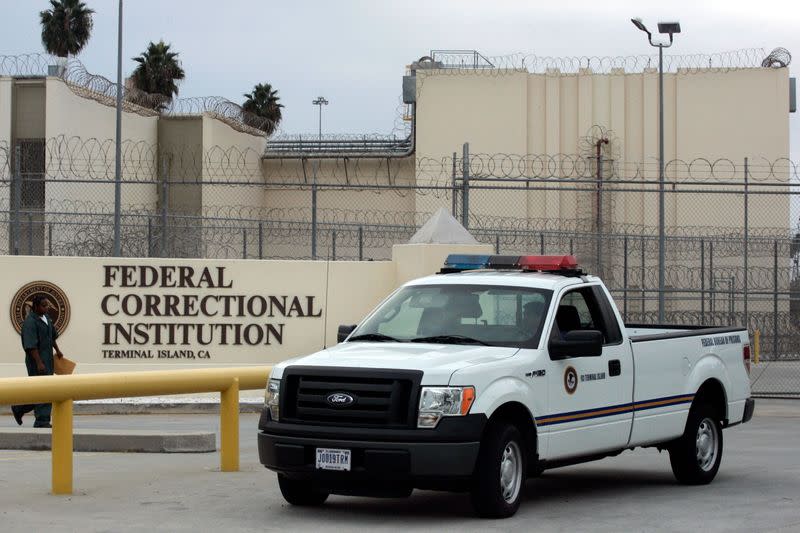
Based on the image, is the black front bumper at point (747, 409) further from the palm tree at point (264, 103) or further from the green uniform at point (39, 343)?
the palm tree at point (264, 103)

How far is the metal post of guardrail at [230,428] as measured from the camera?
11.7 metres

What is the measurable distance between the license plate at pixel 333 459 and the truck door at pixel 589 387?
152cm

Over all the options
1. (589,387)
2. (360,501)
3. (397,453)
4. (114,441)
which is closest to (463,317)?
(589,387)

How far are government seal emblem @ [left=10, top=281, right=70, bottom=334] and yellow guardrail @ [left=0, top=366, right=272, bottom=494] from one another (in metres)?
7.60

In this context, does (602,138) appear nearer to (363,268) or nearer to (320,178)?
(320,178)

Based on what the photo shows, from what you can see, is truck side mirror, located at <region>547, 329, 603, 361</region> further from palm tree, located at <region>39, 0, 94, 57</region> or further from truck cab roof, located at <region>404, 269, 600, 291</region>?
palm tree, located at <region>39, 0, 94, 57</region>

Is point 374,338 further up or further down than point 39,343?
further up

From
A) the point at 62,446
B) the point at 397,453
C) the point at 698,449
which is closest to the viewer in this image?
the point at 397,453

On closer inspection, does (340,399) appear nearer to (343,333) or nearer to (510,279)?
(343,333)

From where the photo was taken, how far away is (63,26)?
6419cm

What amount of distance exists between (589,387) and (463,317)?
3.60 ft

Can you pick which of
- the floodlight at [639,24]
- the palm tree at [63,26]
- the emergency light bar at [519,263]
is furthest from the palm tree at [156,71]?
the emergency light bar at [519,263]

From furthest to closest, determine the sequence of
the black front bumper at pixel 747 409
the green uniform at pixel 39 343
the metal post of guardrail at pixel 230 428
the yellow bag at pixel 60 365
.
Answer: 1. the yellow bag at pixel 60 365
2. the green uniform at pixel 39 343
3. the black front bumper at pixel 747 409
4. the metal post of guardrail at pixel 230 428

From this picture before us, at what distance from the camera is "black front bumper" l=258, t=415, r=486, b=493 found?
28.8 feet
